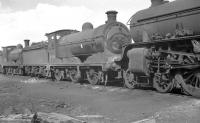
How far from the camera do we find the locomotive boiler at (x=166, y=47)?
9.31 m

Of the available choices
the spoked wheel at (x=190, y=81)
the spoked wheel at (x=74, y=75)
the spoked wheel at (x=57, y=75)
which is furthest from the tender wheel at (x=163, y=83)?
the spoked wheel at (x=57, y=75)

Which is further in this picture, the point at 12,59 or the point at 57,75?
the point at 12,59

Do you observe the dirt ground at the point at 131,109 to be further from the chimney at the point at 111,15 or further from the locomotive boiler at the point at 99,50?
the chimney at the point at 111,15

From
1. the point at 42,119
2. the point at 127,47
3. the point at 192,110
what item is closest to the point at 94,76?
the point at 127,47

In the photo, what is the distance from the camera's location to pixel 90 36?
1589 centimetres

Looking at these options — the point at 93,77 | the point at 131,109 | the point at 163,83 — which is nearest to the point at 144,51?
the point at 163,83

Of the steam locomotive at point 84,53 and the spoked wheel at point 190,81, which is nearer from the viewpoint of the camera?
the spoked wheel at point 190,81

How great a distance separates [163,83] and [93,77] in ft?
19.3

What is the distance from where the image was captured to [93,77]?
15.6 metres

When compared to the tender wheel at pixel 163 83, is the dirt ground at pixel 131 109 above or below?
below

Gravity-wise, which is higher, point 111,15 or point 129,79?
point 111,15

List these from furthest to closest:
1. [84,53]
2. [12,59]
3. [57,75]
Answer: [12,59] → [57,75] → [84,53]

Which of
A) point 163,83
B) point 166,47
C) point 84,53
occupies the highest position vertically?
point 84,53

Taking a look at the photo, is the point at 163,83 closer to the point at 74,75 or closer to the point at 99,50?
the point at 99,50
